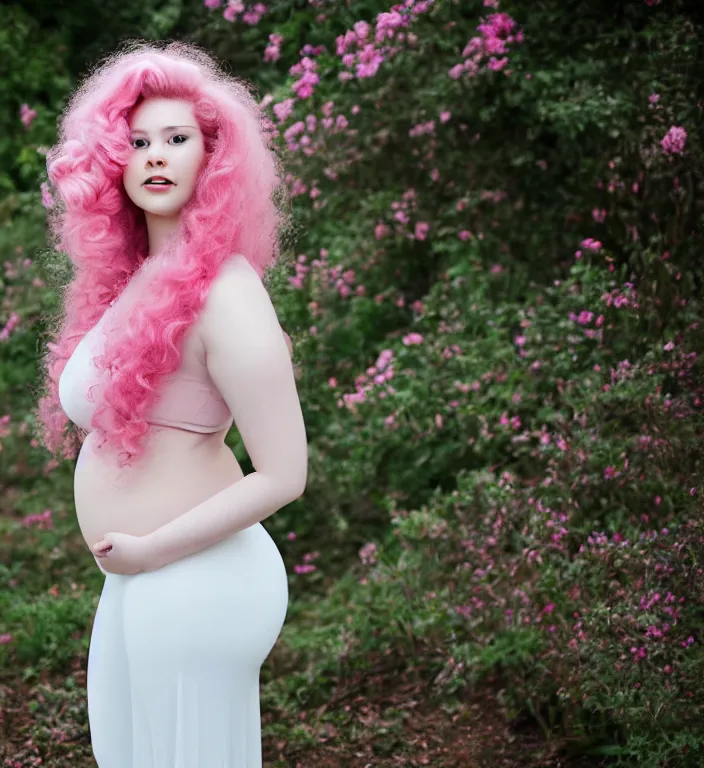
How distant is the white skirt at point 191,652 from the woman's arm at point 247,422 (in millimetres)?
69

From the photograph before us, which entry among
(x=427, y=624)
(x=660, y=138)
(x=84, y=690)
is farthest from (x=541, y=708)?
(x=660, y=138)

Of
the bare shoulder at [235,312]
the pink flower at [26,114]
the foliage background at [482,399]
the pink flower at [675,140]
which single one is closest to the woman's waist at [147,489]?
the bare shoulder at [235,312]

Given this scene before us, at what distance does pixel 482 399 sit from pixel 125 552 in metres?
2.36

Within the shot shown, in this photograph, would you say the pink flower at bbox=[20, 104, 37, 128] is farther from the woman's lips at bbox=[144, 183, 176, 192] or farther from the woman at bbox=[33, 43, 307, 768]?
the woman's lips at bbox=[144, 183, 176, 192]

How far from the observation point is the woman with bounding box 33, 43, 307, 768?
6.15 ft

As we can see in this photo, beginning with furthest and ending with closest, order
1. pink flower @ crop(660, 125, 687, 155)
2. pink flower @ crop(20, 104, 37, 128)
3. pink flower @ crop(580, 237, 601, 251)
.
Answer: pink flower @ crop(20, 104, 37, 128)
pink flower @ crop(580, 237, 601, 251)
pink flower @ crop(660, 125, 687, 155)

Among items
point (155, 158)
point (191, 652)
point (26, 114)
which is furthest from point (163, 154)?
point (26, 114)

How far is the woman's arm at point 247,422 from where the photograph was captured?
1854 mm

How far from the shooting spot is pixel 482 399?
160 inches

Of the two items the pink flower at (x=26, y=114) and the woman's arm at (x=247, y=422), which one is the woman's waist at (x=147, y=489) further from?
the pink flower at (x=26, y=114)

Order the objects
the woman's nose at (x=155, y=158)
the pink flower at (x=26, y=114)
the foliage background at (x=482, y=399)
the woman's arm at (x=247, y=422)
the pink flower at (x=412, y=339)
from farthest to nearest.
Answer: the pink flower at (x=26, y=114), the pink flower at (x=412, y=339), the foliage background at (x=482, y=399), the woman's nose at (x=155, y=158), the woman's arm at (x=247, y=422)

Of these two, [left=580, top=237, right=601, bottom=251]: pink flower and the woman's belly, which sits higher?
the woman's belly

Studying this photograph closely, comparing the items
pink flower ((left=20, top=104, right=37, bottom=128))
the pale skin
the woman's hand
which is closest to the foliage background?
pink flower ((left=20, top=104, right=37, bottom=128))

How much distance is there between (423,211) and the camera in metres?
4.72
